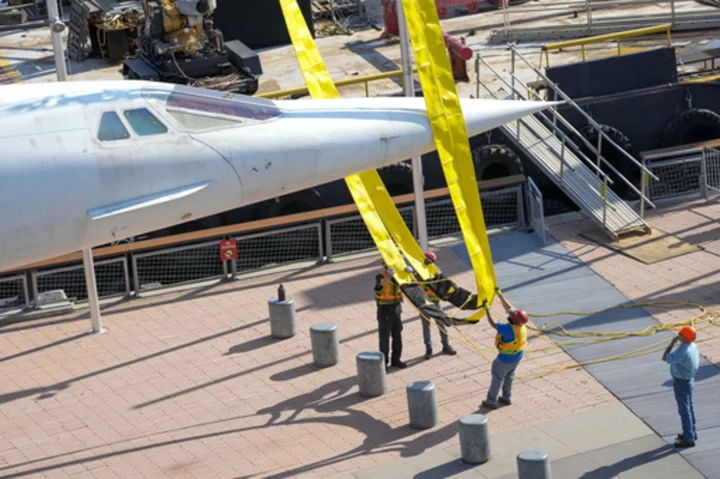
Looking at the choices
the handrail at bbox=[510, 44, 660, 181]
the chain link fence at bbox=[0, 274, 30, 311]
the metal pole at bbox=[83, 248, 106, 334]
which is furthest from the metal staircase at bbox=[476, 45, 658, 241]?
the chain link fence at bbox=[0, 274, 30, 311]

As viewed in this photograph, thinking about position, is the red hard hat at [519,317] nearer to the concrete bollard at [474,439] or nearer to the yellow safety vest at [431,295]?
the concrete bollard at [474,439]

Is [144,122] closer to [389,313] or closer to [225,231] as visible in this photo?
[389,313]

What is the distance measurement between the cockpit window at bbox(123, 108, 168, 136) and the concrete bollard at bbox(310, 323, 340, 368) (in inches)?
199

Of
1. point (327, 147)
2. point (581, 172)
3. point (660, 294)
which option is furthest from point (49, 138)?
point (581, 172)

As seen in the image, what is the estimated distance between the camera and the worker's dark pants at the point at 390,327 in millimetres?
18109

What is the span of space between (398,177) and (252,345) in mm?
7053

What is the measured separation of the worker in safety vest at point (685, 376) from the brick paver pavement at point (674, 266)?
2609mm

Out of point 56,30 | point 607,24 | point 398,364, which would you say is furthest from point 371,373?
point 607,24

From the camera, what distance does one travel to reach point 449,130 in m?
16.1

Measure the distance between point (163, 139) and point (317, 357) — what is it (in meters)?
5.34

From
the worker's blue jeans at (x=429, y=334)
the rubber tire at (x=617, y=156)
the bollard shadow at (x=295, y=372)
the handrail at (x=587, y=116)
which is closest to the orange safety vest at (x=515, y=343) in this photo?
the worker's blue jeans at (x=429, y=334)

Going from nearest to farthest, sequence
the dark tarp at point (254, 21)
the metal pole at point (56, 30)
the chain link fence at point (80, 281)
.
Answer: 1. the metal pole at point (56, 30)
2. the chain link fence at point (80, 281)
3. the dark tarp at point (254, 21)

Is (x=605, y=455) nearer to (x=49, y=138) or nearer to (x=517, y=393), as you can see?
(x=517, y=393)

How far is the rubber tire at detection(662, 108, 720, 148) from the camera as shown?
27.2 m
